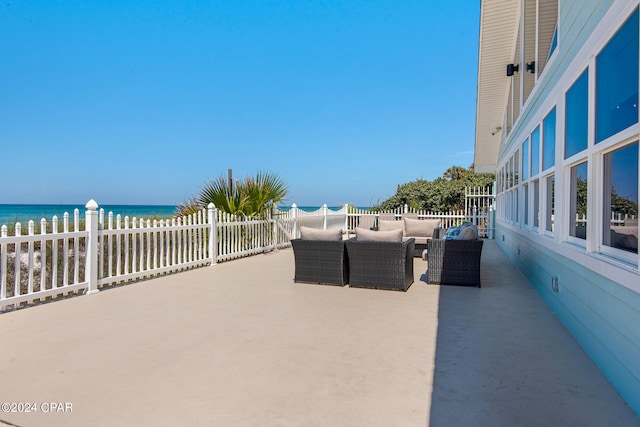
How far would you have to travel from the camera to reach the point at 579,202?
3.19m

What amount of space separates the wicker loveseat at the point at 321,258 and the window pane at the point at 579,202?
2.77 m

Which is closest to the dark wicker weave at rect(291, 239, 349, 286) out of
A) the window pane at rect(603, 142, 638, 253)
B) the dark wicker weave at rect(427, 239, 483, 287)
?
the dark wicker weave at rect(427, 239, 483, 287)

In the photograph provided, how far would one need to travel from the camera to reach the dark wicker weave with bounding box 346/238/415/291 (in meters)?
4.90

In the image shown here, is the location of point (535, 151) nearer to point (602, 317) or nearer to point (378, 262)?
point (378, 262)

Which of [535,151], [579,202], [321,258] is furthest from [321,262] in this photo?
[535,151]

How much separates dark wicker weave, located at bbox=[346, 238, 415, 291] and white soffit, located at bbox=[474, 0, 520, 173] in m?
5.69

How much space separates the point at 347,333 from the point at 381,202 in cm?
1518

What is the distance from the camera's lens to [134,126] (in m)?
27.2

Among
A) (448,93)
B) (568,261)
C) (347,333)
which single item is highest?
(448,93)

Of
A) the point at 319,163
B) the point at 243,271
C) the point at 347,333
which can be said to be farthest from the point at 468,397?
the point at 319,163

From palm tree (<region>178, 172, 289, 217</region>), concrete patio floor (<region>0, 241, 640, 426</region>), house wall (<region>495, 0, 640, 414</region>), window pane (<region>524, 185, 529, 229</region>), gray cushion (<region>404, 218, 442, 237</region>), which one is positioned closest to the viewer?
concrete patio floor (<region>0, 241, 640, 426</region>)

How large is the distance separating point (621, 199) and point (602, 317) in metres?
0.84

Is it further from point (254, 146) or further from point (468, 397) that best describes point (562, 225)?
point (254, 146)

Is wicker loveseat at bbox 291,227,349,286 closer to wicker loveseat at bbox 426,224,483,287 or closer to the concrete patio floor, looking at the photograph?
the concrete patio floor
